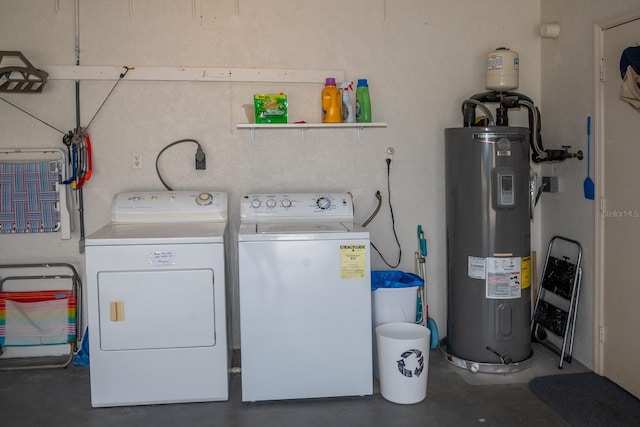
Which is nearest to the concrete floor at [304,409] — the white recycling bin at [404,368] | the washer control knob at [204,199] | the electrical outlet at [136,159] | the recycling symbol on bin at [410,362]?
the white recycling bin at [404,368]

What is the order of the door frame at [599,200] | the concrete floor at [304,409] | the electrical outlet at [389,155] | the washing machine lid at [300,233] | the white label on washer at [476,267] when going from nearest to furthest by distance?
1. the concrete floor at [304,409]
2. the washing machine lid at [300,233]
3. the door frame at [599,200]
4. the white label on washer at [476,267]
5. the electrical outlet at [389,155]

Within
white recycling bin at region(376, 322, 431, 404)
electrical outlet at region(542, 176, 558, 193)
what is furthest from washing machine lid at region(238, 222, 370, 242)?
electrical outlet at region(542, 176, 558, 193)

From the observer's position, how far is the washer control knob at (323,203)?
364cm

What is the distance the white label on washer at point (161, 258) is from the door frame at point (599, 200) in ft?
7.97

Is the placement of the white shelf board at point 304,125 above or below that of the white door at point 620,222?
above

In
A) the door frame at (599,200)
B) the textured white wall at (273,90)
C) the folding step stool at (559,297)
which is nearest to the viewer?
the door frame at (599,200)

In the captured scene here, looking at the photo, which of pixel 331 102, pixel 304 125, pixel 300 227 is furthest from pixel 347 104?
pixel 300 227

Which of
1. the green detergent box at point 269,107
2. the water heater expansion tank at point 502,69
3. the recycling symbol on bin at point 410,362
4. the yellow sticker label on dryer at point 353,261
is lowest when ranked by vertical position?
the recycling symbol on bin at point 410,362

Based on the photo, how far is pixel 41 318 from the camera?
371cm

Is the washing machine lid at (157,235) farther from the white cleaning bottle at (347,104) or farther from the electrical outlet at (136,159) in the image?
the white cleaning bottle at (347,104)

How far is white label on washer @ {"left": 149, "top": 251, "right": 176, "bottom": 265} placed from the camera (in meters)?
3.01

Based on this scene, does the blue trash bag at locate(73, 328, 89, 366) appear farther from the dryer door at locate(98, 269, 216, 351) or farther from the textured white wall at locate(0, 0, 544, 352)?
the dryer door at locate(98, 269, 216, 351)

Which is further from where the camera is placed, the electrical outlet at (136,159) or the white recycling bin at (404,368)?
the electrical outlet at (136,159)

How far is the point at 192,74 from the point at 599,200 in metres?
2.62
